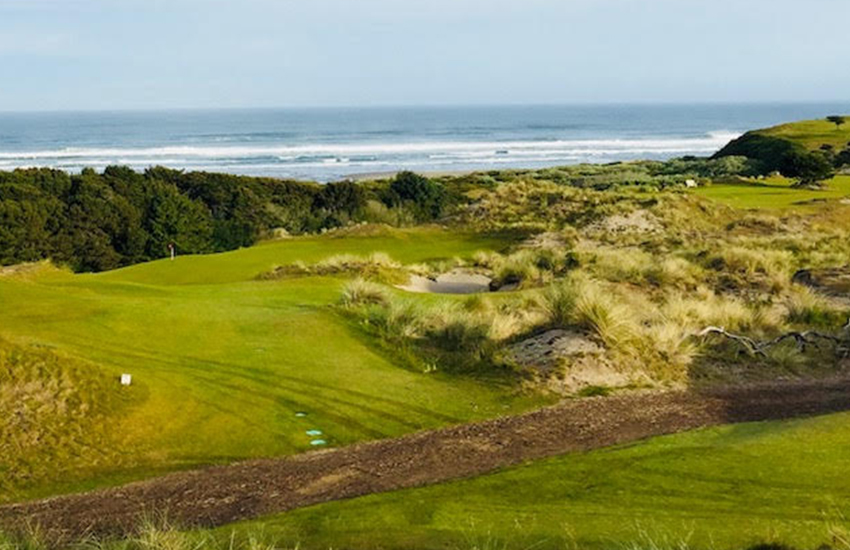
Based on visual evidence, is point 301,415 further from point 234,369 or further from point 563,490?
point 563,490

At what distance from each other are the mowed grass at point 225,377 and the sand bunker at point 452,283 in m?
7.02

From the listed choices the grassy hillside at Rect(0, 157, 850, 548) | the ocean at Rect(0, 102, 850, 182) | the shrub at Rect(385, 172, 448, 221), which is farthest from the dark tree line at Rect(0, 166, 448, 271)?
the ocean at Rect(0, 102, 850, 182)

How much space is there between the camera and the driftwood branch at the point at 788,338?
13.2 meters

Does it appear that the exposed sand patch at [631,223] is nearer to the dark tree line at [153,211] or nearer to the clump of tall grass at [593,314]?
the dark tree line at [153,211]

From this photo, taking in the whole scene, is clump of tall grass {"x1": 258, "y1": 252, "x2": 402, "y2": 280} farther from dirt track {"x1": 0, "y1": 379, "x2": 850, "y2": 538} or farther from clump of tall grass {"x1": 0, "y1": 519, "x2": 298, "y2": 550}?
clump of tall grass {"x1": 0, "y1": 519, "x2": 298, "y2": 550}

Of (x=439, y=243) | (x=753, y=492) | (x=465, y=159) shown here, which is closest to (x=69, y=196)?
(x=439, y=243)

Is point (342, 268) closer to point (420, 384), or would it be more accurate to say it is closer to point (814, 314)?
point (420, 384)

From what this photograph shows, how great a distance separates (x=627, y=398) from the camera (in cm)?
1116

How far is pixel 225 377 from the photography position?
10789 mm

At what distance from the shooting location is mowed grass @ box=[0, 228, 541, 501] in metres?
9.35

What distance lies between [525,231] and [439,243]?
378cm

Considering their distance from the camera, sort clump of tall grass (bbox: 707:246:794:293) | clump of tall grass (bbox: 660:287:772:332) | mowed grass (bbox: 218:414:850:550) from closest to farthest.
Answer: mowed grass (bbox: 218:414:850:550), clump of tall grass (bbox: 660:287:772:332), clump of tall grass (bbox: 707:246:794:293)

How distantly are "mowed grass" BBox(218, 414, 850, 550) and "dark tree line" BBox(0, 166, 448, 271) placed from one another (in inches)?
1240

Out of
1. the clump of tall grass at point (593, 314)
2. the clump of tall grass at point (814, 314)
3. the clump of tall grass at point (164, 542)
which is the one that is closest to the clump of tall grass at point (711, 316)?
the clump of tall grass at point (814, 314)
